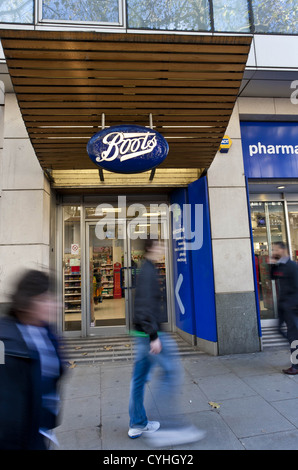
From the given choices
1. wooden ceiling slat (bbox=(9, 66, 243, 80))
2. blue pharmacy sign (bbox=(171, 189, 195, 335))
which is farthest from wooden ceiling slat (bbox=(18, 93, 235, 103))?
blue pharmacy sign (bbox=(171, 189, 195, 335))

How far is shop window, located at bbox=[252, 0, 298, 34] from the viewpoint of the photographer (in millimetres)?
5520

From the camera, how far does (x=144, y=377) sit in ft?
9.29

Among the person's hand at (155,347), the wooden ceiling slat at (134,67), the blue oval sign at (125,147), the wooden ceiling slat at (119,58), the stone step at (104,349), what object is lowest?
the stone step at (104,349)

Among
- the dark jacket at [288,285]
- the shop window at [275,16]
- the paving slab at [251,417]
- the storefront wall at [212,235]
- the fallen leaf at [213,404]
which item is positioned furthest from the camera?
→ the shop window at [275,16]

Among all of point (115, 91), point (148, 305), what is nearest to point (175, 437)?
point (148, 305)

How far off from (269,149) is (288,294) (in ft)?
11.1

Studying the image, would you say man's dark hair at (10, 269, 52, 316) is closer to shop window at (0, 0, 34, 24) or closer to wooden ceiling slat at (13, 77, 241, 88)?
wooden ceiling slat at (13, 77, 241, 88)

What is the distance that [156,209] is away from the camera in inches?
275

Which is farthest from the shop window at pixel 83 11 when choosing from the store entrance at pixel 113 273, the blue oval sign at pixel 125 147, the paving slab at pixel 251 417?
the paving slab at pixel 251 417

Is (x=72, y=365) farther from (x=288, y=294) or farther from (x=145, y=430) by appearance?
(x=288, y=294)

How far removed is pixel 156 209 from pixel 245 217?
219 cm

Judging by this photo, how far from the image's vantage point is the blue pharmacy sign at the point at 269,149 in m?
6.06

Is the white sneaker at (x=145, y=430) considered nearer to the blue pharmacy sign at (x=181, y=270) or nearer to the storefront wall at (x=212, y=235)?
the storefront wall at (x=212, y=235)
